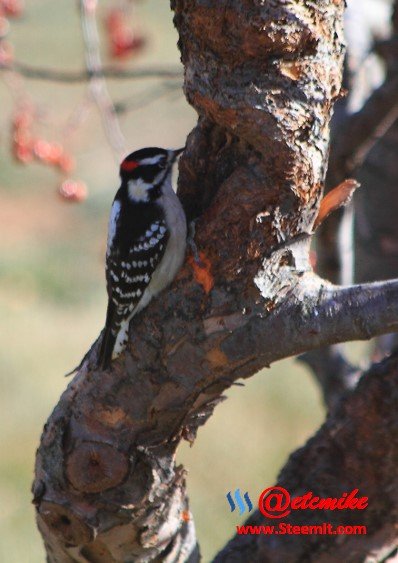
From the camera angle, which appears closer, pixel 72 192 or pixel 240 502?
pixel 240 502

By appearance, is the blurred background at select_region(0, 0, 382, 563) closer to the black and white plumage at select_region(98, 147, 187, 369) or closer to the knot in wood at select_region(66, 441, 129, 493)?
the black and white plumage at select_region(98, 147, 187, 369)

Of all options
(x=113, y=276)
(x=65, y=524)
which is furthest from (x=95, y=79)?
(x=65, y=524)

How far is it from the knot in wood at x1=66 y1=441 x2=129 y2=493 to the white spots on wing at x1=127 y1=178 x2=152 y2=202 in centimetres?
138

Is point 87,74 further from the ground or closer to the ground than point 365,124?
further from the ground

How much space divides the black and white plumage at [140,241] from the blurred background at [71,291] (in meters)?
0.45

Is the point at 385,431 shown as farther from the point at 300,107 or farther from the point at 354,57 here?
the point at 354,57

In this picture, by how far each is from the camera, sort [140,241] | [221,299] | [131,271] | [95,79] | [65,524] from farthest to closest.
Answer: [95,79] < [140,241] < [131,271] < [65,524] < [221,299]

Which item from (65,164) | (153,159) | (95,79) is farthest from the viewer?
(65,164)

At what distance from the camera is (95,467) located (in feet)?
10.3

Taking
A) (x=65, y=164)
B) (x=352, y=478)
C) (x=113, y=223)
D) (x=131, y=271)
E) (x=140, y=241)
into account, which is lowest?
(x=352, y=478)

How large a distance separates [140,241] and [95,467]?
1188 mm

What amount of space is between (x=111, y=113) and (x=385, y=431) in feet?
7.63

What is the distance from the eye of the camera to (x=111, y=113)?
4785 mm

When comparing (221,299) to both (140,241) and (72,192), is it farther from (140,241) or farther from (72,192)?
(72,192)
